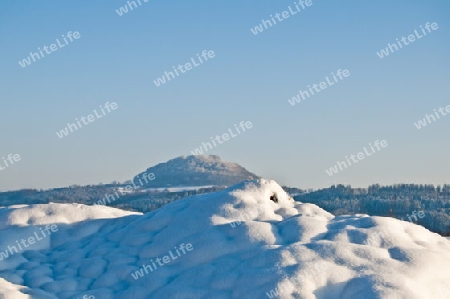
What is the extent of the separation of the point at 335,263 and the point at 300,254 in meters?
0.65

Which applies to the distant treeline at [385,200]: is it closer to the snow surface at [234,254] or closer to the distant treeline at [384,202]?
the distant treeline at [384,202]

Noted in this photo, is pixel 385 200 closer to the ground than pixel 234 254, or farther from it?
closer to the ground

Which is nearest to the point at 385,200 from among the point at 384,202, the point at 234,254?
the point at 384,202

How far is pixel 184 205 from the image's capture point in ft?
45.0

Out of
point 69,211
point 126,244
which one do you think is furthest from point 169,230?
point 69,211

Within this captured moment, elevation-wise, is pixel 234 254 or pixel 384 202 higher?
pixel 234 254

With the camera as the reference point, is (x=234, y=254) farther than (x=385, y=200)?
No

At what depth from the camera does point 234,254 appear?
10.7 metres

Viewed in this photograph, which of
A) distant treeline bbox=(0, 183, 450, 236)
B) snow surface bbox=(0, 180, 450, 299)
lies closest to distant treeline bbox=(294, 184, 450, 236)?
distant treeline bbox=(0, 183, 450, 236)

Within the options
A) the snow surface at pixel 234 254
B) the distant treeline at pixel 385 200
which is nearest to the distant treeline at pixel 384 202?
the distant treeline at pixel 385 200

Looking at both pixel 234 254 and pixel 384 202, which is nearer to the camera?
pixel 234 254

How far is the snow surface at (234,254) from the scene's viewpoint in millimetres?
9492

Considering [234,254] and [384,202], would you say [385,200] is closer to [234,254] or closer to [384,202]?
[384,202]

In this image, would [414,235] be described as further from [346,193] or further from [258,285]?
[346,193]
